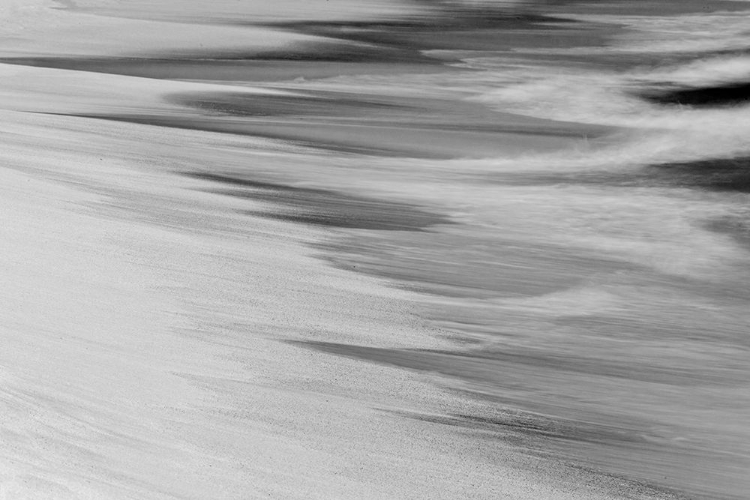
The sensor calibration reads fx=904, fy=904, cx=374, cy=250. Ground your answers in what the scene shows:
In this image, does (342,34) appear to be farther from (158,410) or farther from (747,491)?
(747,491)

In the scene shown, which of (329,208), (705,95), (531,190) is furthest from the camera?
(705,95)

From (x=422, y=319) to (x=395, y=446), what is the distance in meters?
0.35

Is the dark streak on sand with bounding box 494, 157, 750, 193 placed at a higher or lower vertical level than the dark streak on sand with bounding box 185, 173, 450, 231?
higher

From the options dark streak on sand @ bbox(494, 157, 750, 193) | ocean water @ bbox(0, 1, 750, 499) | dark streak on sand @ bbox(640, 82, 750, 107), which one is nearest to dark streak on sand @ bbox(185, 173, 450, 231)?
ocean water @ bbox(0, 1, 750, 499)

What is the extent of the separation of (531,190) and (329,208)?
47 cm

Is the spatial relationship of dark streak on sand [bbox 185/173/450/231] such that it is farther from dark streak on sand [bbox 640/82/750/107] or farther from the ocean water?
dark streak on sand [bbox 640/82/750/107]

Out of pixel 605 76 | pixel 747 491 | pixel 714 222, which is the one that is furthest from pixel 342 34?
pixel 747 491

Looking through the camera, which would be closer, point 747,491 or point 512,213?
point 747,491

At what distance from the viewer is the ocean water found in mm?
1384

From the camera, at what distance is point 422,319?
1578 mm

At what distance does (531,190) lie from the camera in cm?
207

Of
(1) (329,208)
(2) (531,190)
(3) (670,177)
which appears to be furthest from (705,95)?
(1) (329,208)

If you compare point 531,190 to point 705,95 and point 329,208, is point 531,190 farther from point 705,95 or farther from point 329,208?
point 705,95

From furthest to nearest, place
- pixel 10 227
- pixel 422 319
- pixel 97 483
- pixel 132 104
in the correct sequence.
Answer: pixel 132 104, pixel 10 227, pixel 422 319, pixel 97 483
